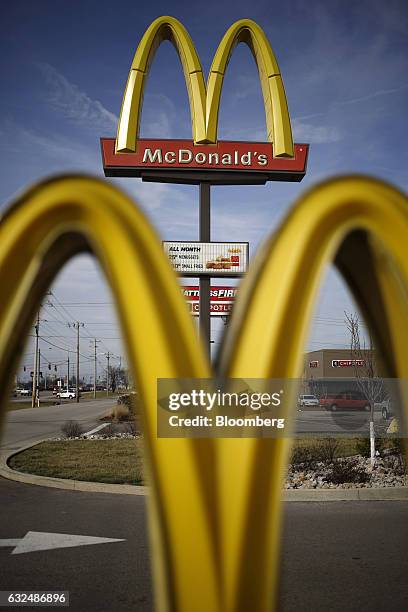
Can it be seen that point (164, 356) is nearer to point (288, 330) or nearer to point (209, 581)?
point (288, 330)

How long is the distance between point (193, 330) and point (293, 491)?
6552mm

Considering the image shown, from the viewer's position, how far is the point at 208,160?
45.2ft

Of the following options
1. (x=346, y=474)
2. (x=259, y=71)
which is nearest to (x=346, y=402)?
(x=346, y=474)

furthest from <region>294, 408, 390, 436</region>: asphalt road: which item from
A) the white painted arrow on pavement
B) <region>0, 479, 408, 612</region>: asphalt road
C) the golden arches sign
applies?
the white painted arrow on pavement

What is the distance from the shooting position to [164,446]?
2496 mm

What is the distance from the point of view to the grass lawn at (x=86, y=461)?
389 inches

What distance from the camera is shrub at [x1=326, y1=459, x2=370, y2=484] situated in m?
9.21

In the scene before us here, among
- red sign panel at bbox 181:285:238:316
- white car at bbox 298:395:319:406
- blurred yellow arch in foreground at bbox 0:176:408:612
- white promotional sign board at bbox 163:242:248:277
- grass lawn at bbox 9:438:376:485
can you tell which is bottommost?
white car at bbox 298:395:319:406

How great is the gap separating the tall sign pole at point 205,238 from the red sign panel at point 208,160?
52 centimetres

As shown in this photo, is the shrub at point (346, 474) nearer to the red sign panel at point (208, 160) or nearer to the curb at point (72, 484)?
the curb at point (72, 484)

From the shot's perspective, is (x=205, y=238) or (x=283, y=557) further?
(x=205, y=238)

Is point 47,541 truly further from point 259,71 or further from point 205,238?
point 205,238

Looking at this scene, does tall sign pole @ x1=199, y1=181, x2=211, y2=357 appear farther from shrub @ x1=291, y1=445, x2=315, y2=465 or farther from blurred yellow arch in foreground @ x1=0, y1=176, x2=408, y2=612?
blurred yellow arch in foreground @ x1=0, y1=176, x2=408, y2=612

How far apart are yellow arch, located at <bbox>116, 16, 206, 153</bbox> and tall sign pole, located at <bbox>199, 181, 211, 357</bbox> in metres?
4.48
